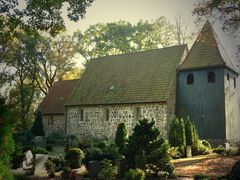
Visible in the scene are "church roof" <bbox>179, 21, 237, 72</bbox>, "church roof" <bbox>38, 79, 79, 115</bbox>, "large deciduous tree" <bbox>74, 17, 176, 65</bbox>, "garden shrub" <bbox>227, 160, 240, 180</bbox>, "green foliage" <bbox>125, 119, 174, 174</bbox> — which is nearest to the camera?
"garden shrub" <bbox>227, 160, 240, 180</bbox>

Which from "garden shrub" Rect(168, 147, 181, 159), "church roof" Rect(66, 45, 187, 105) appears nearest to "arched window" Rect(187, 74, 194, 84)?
"church roof" Rect(66, 45, 187, 105)

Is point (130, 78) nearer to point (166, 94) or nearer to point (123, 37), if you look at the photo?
point (166, 94)

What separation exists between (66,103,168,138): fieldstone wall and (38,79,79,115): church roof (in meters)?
3.85

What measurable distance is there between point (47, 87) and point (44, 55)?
18.2ft

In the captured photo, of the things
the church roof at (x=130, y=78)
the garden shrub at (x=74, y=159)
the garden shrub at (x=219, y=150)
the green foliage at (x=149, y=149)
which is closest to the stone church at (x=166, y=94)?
the church roof at (x=130, y=78)

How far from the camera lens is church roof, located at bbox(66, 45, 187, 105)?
1104 inches

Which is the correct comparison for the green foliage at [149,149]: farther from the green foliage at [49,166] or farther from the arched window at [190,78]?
the arched window at [190,78]

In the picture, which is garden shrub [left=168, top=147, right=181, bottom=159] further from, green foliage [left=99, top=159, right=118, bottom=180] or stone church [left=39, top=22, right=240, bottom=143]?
green foliage [left=99, top=159, right=118, bottom=180]

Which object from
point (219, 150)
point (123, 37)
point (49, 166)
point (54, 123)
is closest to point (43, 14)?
point (49, 166)

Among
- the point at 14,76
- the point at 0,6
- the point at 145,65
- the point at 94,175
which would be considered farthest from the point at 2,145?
the point at 14,76

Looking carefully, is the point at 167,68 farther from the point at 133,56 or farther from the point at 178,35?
the point at 178,35

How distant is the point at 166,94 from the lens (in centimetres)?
2670

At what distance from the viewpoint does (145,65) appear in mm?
30922

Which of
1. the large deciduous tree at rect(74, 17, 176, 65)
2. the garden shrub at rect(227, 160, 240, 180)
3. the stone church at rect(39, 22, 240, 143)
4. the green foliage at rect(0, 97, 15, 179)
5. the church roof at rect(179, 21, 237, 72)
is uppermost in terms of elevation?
the large deciduous tree at rect(74, 17, 176, 65)
